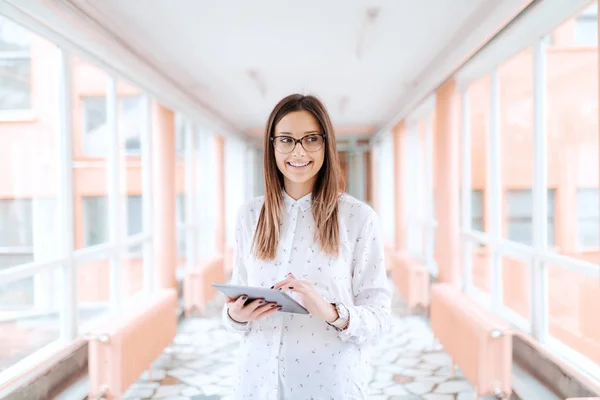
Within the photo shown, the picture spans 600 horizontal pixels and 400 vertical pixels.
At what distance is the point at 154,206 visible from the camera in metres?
5.73

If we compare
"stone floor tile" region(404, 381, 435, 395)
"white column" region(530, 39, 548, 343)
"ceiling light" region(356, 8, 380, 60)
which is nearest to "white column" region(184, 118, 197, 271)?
"ceiling light" region(356, 8, 380, 60)

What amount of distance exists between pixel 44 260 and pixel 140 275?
2.41 metres

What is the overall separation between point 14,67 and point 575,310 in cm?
346

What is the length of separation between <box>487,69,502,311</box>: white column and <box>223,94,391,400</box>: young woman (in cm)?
316

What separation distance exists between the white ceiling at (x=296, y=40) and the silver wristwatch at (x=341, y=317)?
5.23 ft

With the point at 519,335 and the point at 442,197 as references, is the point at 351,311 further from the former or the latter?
the point at 442,197

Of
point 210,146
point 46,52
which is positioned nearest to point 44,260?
point 46,52

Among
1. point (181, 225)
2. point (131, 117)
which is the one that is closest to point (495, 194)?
point (131, 117)

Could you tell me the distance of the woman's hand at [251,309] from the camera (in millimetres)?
1317

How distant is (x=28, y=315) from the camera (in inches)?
120

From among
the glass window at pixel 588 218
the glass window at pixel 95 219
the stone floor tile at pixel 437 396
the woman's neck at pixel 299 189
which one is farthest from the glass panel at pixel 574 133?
the glass window at pixel 95 219

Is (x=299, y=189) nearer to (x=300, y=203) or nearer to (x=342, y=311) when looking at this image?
(x=300, y=203)

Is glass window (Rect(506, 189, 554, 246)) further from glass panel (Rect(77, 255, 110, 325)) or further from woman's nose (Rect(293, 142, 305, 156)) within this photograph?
glass panel (Rect(77, 255, 110, 325))

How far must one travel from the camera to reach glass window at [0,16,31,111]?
110 inches
